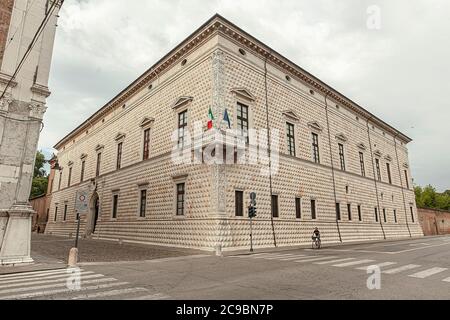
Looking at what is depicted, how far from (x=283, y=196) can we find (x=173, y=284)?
44.2 feet

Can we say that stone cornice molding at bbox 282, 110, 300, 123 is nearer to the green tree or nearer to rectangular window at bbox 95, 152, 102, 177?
rectangular window at bbox 95, 152, 102, 177

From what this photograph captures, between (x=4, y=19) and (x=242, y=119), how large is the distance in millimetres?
12303

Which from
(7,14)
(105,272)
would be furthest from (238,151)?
(7,14)

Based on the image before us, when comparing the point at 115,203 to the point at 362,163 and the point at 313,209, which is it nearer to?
the point at 313,209

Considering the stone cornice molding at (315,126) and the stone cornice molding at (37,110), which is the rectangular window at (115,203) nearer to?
the stone cornice molding at (37,110)

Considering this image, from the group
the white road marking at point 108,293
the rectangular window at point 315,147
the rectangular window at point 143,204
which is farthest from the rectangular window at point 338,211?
the white road marking at point 108,293

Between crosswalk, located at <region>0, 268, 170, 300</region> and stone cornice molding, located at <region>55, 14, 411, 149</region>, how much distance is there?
49.1 ft

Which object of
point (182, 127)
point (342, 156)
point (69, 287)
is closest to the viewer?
point (69, 287)

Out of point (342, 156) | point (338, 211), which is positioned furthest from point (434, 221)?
point (338, 211)

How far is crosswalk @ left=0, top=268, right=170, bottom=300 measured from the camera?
5.70m

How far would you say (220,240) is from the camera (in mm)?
14641

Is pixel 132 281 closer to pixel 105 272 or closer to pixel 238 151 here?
pixel 105 272

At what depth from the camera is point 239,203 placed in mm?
16469

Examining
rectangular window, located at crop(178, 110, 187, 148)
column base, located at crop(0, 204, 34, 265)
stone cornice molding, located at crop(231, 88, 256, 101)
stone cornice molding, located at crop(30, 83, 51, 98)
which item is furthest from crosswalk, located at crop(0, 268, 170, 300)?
stone cornice molding, located at crop(231, 88, 256, 101)
